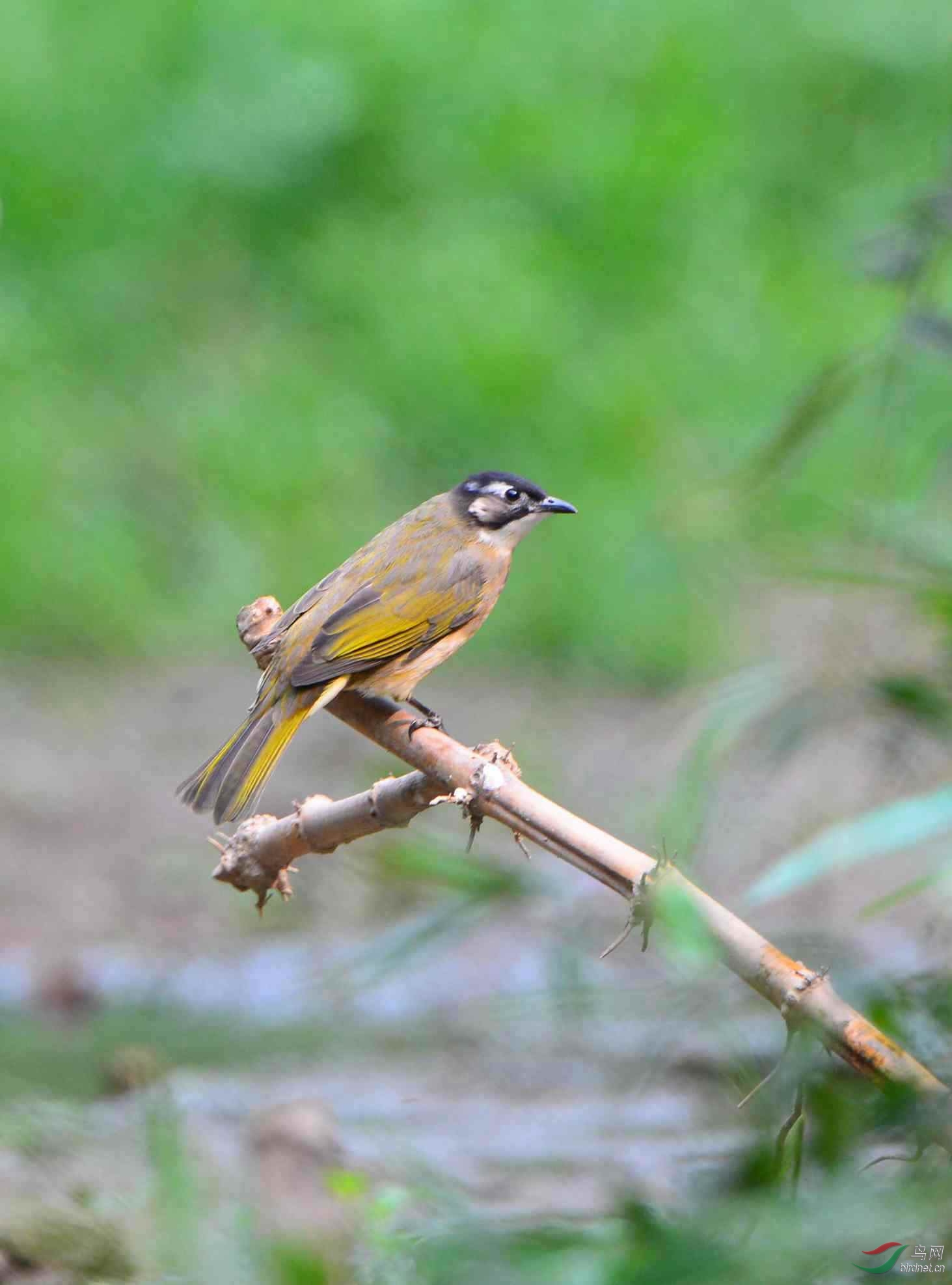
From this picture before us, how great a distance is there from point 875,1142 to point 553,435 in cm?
749

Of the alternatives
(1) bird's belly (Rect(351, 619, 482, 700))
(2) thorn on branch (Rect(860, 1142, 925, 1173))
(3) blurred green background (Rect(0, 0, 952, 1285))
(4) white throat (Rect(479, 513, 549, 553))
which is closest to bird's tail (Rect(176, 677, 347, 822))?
(1) bird's belly (Rect(351, 619, 482, 700))

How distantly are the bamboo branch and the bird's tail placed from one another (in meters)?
0.30

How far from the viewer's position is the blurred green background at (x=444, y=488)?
4398 millimetres

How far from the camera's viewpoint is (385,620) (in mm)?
4230

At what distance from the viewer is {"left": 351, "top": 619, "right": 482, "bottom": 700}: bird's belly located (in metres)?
4.10

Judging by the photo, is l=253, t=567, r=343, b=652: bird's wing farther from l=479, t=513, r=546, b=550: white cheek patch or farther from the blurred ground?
the blurred ground

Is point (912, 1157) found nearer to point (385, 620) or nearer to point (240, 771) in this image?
point (240, 771)

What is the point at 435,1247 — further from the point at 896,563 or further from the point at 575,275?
the point at 575,275

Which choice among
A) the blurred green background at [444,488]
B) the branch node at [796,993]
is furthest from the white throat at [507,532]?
the branch node at [796,993]

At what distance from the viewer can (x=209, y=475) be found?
30.9ft

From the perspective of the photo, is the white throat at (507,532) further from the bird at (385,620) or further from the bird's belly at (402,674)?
the bird's belly at (402,674)

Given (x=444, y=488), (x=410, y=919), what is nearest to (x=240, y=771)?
(x=410, y=919)

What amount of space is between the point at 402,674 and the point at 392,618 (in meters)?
0.14

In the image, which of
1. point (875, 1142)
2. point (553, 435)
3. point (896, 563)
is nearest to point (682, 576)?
point (553, 435)
